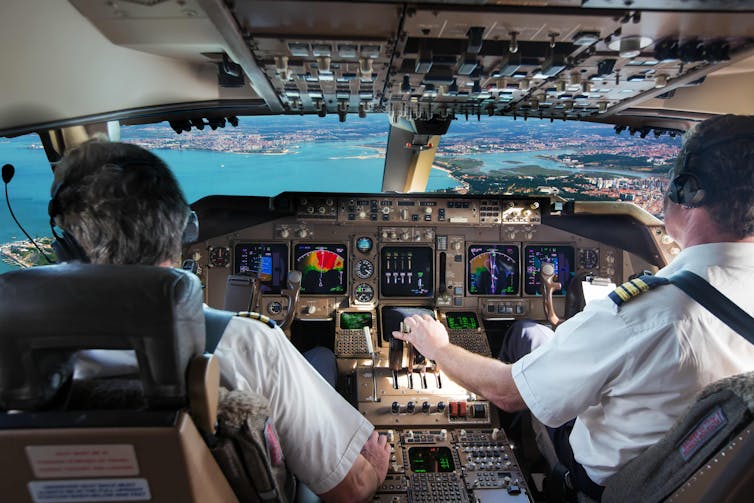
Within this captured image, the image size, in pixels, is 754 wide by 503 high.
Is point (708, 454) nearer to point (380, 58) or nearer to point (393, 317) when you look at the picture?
point (380, 58)

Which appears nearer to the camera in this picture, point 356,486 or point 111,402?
point 111,402

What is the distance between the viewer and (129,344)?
78 centimetres

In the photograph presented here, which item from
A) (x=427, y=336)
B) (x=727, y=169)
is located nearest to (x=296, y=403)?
(x=427, y=336)

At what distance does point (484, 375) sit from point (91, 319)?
1.15 meters

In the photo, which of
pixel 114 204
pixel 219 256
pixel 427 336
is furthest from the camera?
pixel 219 256

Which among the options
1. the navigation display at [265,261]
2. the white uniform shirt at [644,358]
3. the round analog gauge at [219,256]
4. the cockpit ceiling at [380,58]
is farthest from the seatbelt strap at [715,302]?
the round analog gauge at [219,256]

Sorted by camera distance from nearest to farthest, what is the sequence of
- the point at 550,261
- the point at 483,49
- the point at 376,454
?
the point at 376,454 → the point at 483,49 → the point at 550,261

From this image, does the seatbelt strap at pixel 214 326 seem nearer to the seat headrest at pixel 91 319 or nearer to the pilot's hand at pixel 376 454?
the seat headrest at pixel 91 319

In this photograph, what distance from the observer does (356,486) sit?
1.37 metres

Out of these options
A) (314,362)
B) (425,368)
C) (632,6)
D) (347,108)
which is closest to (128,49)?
(347,108)

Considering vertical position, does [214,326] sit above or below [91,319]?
below

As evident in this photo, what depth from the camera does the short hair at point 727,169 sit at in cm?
121

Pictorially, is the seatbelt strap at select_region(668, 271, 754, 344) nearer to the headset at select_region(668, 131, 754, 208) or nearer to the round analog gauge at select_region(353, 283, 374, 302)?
the headset at select_region(668, 131, 754, 208)

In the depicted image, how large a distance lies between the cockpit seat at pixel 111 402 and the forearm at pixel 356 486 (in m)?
0.54
